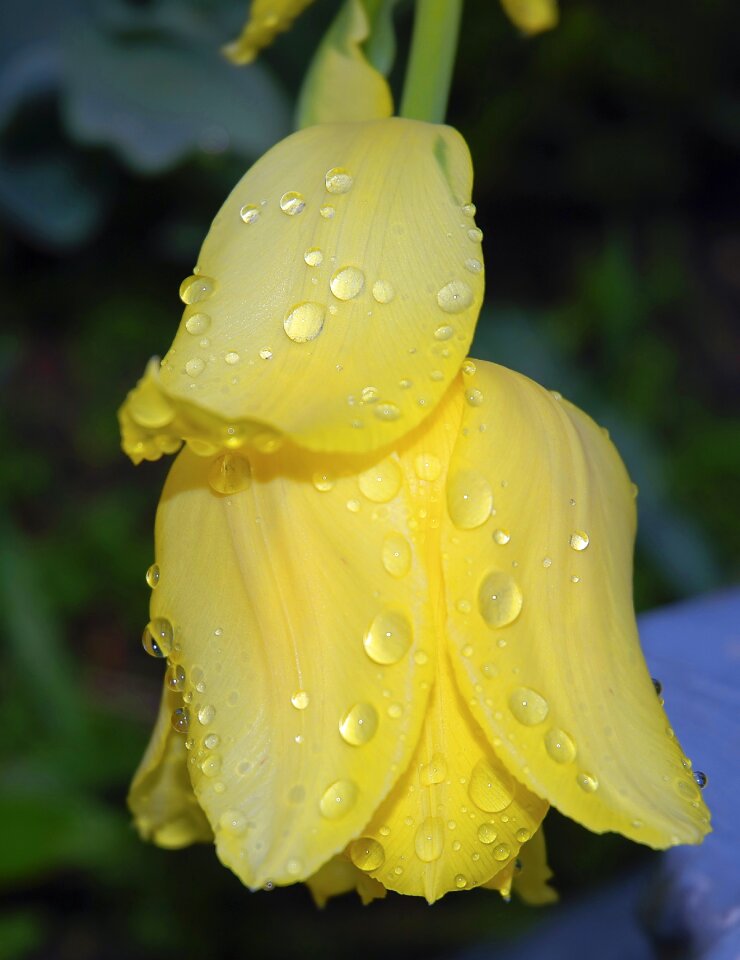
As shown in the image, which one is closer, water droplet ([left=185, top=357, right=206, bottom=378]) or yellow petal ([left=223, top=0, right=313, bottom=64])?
water droplet ([left=185, top=357, right=206, bottom=378])

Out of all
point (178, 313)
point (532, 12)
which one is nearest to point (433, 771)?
point (532, 12)

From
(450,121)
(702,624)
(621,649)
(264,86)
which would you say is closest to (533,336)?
(450,121)

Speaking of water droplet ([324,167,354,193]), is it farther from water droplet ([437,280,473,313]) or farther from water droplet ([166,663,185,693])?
water droplet ([166,663,185,693])

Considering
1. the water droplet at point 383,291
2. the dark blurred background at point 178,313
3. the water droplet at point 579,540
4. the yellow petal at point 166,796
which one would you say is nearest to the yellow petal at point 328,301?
the water droplet at point 383,291

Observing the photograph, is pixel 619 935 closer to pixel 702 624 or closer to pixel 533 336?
pixel 702 624

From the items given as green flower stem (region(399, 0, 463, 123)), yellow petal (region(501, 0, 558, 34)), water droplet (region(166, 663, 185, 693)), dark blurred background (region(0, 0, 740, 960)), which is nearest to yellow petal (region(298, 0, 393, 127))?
green flower stem (region(399, 0, 463, 123))

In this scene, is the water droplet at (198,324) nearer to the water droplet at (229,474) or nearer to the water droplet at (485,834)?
the water droplet at (229,474)
